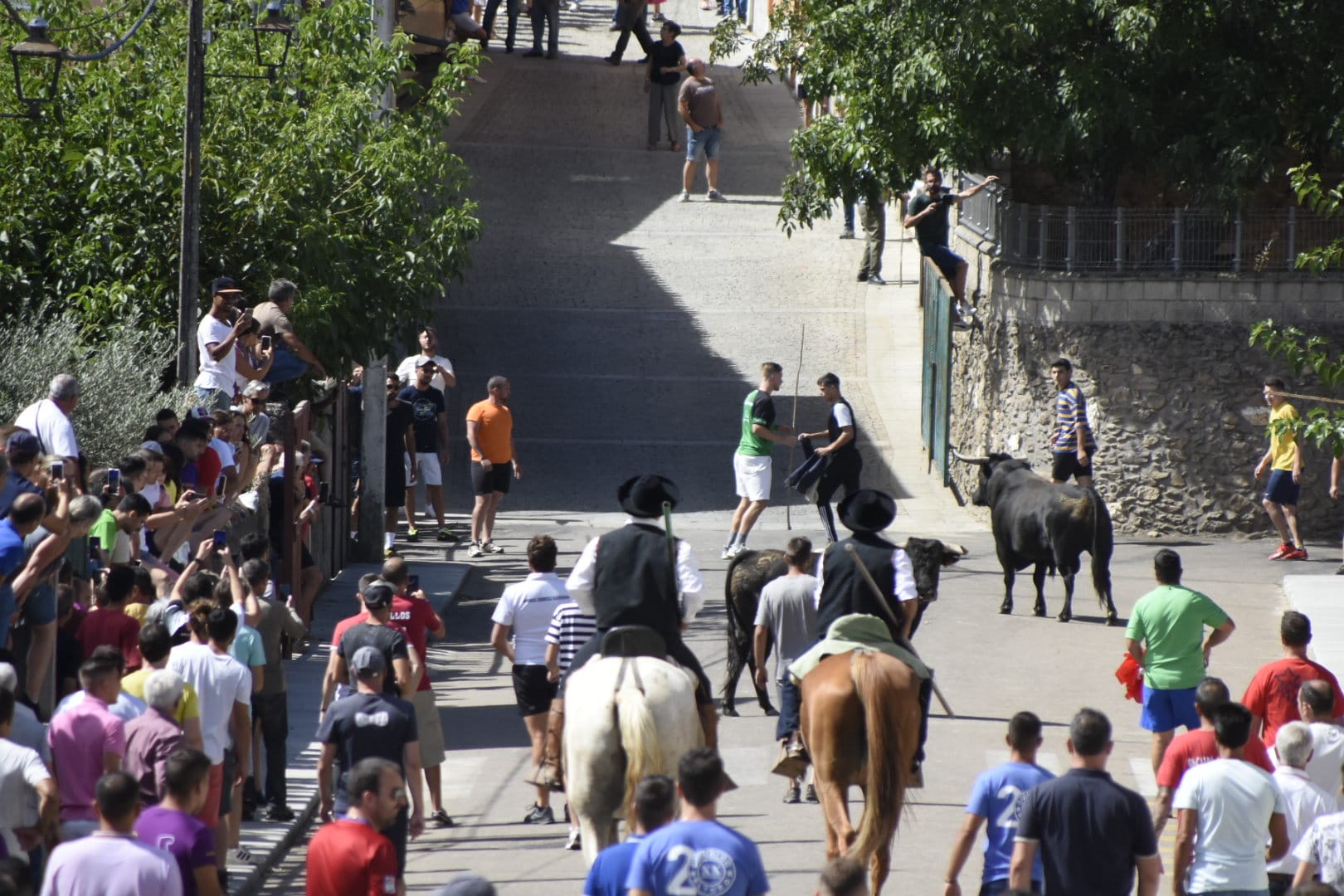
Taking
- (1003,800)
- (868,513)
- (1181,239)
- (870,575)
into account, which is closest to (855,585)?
(870,575)

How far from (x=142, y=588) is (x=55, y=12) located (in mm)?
9682

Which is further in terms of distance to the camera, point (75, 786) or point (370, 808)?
point (75, 786)

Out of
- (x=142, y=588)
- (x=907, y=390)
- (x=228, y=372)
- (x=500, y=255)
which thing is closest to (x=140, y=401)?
(x=228, y=372)

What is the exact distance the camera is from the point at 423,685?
10.6m

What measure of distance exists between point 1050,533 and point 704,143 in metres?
17.1

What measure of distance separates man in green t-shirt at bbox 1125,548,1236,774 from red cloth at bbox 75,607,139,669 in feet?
17.5

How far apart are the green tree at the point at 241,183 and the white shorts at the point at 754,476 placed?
3.43 meters

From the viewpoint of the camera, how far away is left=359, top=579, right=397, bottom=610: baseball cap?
9.96 m

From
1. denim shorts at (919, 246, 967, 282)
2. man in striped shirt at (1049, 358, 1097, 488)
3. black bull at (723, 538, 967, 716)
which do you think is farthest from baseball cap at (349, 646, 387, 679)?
denim shorts at (919, 246, 967, 282)

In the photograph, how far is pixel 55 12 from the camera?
58.4ft

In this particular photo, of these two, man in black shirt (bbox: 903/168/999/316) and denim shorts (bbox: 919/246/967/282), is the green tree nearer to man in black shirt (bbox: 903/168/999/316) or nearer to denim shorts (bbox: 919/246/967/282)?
man in black shirt (bbox: 903/168/999/316)

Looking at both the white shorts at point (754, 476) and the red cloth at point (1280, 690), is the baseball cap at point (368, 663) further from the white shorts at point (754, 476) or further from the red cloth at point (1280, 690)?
the white shorts at point (754, 476)

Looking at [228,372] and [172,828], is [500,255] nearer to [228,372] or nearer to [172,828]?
[228,372]

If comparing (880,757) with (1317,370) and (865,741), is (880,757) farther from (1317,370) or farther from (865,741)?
(1317,370)
